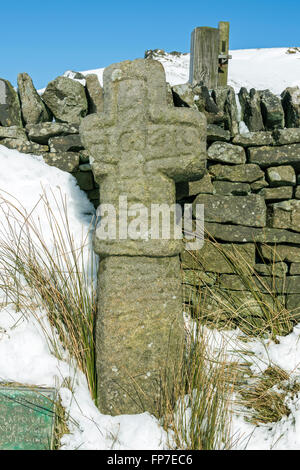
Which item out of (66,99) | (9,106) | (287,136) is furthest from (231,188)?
(9,106)

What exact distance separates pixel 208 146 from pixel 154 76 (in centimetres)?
95

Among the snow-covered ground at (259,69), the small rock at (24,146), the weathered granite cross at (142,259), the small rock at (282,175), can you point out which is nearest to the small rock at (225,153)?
the small rock at (282,175)

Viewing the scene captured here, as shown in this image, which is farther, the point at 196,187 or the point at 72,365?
the point at 196,187

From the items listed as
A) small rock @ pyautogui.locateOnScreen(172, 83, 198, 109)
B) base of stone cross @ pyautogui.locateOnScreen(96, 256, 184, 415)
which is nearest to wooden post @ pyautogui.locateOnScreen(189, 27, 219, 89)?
small rock @ pyautogui.locateOnScreen(172, 83, 198, 109)

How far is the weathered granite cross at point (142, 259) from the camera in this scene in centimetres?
218

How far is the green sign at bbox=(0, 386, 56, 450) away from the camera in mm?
1964

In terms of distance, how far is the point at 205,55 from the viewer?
3430 mm

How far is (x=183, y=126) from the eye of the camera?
2.17 m

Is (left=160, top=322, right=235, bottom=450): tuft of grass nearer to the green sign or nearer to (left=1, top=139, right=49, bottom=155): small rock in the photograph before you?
the green sign

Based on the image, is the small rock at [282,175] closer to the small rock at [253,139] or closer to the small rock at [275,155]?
the small rock at [275,155]

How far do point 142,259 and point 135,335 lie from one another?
433mm

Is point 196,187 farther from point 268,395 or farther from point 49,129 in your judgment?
point 268,395

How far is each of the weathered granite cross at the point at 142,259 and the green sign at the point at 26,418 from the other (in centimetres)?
33
